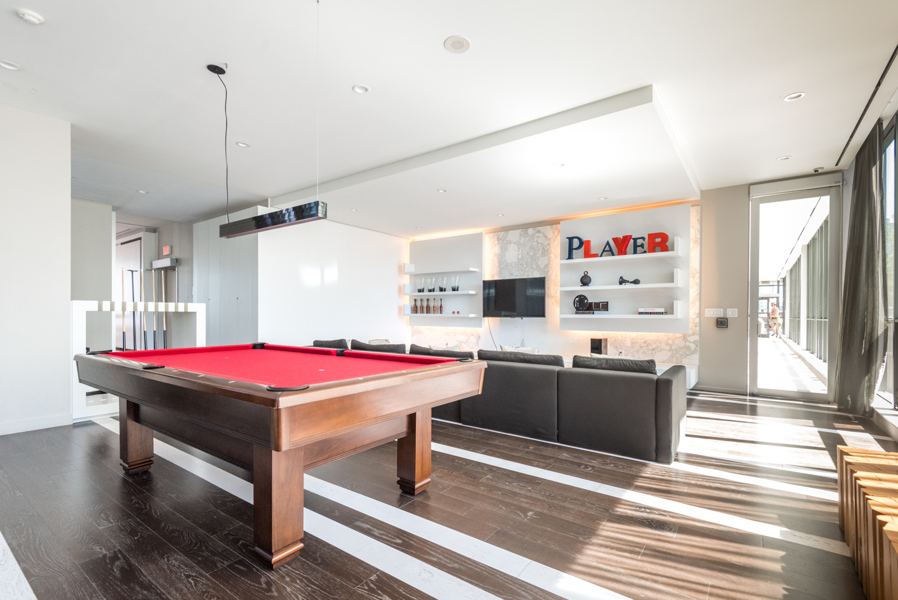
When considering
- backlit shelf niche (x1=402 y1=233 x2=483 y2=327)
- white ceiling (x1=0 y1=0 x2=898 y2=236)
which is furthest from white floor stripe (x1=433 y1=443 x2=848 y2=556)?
backlit shelf niche (x1=402 y1=233 x2=483 y2=327)

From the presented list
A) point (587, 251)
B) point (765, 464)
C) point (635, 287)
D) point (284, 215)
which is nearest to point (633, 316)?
point (635, 287)

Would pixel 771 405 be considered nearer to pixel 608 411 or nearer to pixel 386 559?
pixel 608 411

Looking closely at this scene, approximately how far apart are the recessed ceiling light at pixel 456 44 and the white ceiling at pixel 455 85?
51mm

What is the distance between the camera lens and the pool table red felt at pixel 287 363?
218 cm

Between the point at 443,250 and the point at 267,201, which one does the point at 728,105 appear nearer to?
the point at 443,250

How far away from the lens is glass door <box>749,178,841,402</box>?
5461 millimetres

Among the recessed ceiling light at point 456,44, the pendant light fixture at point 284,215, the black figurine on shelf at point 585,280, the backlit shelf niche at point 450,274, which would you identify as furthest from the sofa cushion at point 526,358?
the backlit shelf niche at point 450,274

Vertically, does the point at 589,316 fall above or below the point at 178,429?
above

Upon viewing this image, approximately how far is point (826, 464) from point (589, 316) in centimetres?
383

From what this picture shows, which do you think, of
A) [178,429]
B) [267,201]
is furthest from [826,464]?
[267,201]

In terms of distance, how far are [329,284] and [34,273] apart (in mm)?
3889

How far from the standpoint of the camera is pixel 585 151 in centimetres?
421

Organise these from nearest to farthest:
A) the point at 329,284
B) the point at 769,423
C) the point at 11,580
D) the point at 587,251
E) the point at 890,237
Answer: the point at 11,580
the point at 890,237
the point at 769,423
the point at 587,251
the point at 329,284

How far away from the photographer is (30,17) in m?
2.58
